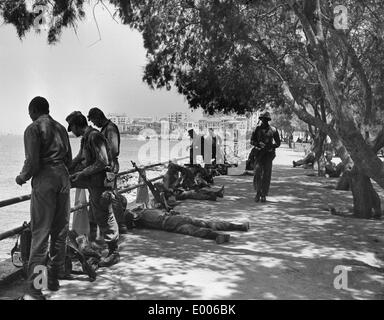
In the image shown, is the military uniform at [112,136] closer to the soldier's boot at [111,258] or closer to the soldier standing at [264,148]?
the soldier's boot at [111,258]

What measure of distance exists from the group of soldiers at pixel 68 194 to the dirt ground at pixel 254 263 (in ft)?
0.67

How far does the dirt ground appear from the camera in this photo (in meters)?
4.73

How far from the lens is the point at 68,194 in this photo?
4668 mm

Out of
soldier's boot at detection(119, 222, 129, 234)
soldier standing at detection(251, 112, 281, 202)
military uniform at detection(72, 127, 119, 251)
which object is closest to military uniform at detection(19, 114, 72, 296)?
military uniform at detection(72, 127, 119, 251)

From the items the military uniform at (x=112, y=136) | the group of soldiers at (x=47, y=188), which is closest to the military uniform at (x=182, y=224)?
the military uniform at (x=112, y=136)

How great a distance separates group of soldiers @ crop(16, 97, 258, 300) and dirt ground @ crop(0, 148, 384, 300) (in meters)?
0.20

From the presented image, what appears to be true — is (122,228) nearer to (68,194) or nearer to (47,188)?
(68,194)

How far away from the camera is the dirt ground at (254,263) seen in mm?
4734

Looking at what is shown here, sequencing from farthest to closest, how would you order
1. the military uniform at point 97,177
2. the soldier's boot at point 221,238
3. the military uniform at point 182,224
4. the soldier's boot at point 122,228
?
the soldier's boot at point 122,228 → the military uniform at point 182,224 → the soldier's boot at point 221,238 → the military uniform at point 97,177

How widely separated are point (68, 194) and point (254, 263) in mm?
2386

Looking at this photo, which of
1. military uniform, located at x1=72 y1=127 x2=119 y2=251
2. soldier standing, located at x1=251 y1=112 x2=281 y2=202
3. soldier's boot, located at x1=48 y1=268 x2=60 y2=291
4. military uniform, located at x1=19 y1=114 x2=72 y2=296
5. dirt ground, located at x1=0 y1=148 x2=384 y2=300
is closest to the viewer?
military uniform, located at x1=19 y1=114 x2=72 y2=296

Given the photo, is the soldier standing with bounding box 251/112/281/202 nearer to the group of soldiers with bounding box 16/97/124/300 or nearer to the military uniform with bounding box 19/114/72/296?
the group of soldiers with bounding box 16/97/124/300

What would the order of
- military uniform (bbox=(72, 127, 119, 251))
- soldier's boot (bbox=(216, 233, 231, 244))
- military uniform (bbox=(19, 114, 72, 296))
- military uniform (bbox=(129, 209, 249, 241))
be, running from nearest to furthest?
military uniform (bbox=(19, 114, 72, 296)) < military uniform (bbox=(72, 127, 119, 251)) < soldier's boot (bbox=(216, 233, 231, 244)) < military uniform (bbox=(129, 209, 249, 241))

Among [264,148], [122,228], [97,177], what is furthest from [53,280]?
[264,148]
